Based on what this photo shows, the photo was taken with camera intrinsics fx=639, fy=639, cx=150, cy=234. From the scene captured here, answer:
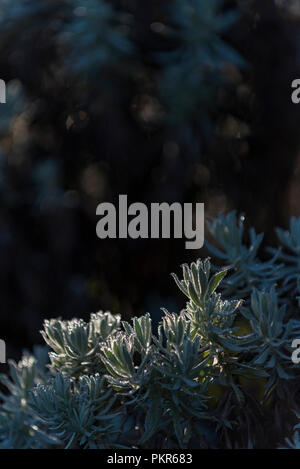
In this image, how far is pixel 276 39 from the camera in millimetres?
1278

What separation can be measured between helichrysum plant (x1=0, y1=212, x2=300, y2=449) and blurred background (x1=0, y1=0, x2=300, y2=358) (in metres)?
0.62

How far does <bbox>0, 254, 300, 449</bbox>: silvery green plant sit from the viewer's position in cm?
54

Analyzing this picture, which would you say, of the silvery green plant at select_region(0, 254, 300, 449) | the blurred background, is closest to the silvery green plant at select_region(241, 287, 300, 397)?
the silvery green plant at select_region(0, 254, 300, 449)

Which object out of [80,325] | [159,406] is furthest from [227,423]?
[80,325]

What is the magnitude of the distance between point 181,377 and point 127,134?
90 centimetres

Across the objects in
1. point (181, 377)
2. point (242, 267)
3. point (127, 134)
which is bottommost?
point (181, 377)

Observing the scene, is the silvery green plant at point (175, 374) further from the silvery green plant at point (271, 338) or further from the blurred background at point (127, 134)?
the blurred background at point (127, 134)

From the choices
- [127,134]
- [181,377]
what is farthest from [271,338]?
[127,134]

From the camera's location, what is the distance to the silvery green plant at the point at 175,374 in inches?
21.2

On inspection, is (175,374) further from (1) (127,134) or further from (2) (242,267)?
(1) (127,134)

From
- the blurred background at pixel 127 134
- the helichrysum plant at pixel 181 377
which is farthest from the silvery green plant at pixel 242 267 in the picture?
the blurred background at pixel 127 134

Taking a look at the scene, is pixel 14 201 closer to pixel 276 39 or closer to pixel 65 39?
pixel 65 39

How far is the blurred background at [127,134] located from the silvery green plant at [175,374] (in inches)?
24.3

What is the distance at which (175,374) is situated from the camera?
1.76ft
